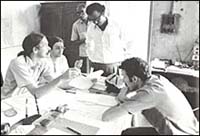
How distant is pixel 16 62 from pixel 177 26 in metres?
0.66

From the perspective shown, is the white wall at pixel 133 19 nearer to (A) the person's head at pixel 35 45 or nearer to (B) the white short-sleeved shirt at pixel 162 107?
(B) the white short-sleeved shirt at pixel 162 107

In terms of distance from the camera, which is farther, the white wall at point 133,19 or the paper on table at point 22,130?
the white wall at point 133,19

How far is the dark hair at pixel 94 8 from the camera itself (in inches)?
36.2

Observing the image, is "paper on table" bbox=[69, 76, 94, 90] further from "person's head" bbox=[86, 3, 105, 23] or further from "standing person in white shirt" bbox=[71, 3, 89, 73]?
"person's head" bbox=[86, 3, 105, 23]

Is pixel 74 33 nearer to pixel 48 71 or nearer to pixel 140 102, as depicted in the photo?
pixel 48 71

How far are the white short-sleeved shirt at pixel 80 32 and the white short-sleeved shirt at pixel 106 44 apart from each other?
0.06 feet

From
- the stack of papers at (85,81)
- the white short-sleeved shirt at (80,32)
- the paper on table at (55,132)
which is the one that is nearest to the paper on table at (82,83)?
the stack of papers at (85,81)

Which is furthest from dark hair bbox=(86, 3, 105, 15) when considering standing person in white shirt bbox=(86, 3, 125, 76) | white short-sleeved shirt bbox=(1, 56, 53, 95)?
white short-sleeved shirt bbox=(1, 56, 53, 95)

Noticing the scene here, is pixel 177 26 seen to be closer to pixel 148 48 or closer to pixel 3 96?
pixel 148 48

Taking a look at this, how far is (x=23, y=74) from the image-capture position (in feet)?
2.77

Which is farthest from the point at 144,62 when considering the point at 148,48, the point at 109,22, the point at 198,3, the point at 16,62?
the point at 16,62

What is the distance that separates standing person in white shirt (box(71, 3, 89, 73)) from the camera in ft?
2.99

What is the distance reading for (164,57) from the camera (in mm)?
1004

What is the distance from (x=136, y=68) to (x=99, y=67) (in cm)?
20
